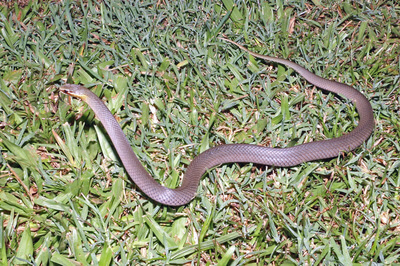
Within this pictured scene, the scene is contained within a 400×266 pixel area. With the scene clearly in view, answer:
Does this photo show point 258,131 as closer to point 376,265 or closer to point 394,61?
point 376,265

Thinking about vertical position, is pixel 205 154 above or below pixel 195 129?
below

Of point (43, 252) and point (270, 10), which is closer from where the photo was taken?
point (43, 252)

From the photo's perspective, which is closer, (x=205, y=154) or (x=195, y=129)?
(x=205, y=154)

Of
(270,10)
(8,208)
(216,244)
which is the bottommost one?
(216,244)

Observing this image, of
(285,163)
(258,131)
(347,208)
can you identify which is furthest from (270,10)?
(347,208)

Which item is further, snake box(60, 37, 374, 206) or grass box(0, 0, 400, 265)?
snake box(60, 37, 374, 206)

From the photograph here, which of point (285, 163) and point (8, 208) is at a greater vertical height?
point (8, 208)
